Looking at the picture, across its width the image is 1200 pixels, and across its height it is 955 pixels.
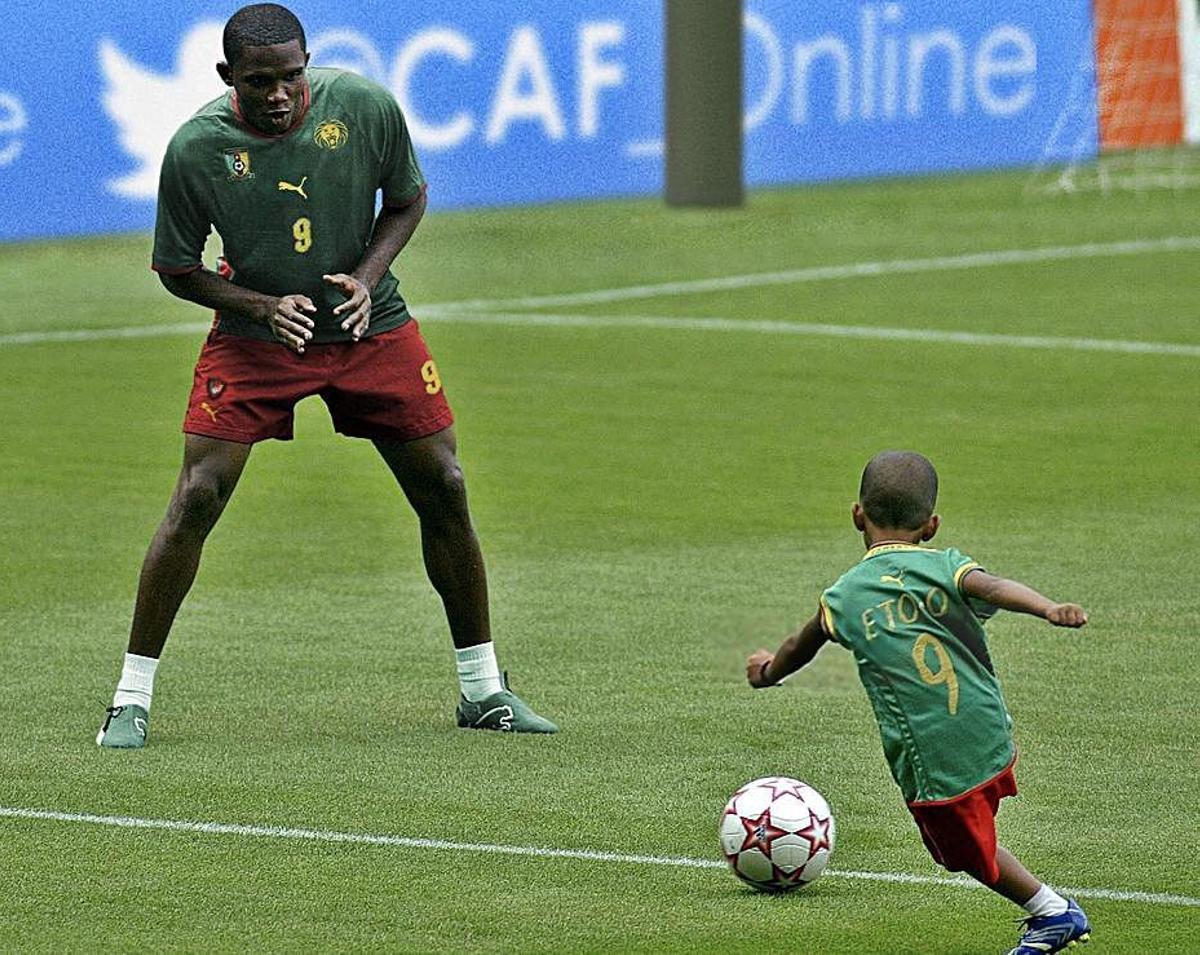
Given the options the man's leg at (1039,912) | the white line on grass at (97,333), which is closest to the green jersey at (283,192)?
the man's leg at (1039,912)

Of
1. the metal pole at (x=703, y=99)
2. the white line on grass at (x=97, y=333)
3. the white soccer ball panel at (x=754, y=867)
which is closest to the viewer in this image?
the white soccer ball panel at (x=754, y=867)

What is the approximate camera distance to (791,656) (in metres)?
6.36

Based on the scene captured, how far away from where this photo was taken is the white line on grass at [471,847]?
6.80 m

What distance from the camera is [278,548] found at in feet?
38.7

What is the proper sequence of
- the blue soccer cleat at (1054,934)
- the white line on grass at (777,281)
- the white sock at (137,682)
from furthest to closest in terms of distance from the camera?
1. the white line on grass at (777,281)
2. the white sock at (137,682)
3. the blue soccer cleat at (1054,934)

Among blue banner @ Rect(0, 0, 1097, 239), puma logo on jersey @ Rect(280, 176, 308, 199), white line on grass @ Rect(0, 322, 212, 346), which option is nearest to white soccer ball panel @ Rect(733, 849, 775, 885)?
puma logo on jersey @ Rect(280, 176, 308, 199)

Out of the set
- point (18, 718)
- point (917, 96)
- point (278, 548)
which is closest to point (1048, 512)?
point (278, 548)

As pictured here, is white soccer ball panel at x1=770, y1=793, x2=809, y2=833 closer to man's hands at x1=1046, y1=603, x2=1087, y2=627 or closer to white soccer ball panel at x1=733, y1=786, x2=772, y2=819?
white soccer ball panel at x1=733, y1=786, x2=772, y2=819

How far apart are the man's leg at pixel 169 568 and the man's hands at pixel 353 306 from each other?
1.65 feet

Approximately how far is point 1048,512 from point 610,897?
6048 mm

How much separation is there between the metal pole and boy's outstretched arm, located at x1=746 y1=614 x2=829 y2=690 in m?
19.8

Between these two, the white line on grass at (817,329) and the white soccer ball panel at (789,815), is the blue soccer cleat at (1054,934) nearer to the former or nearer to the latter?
the white soccer ball panel at (789,815)

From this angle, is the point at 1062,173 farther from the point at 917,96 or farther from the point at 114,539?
the point at 114,539

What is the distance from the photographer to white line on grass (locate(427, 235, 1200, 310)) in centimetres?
2080
